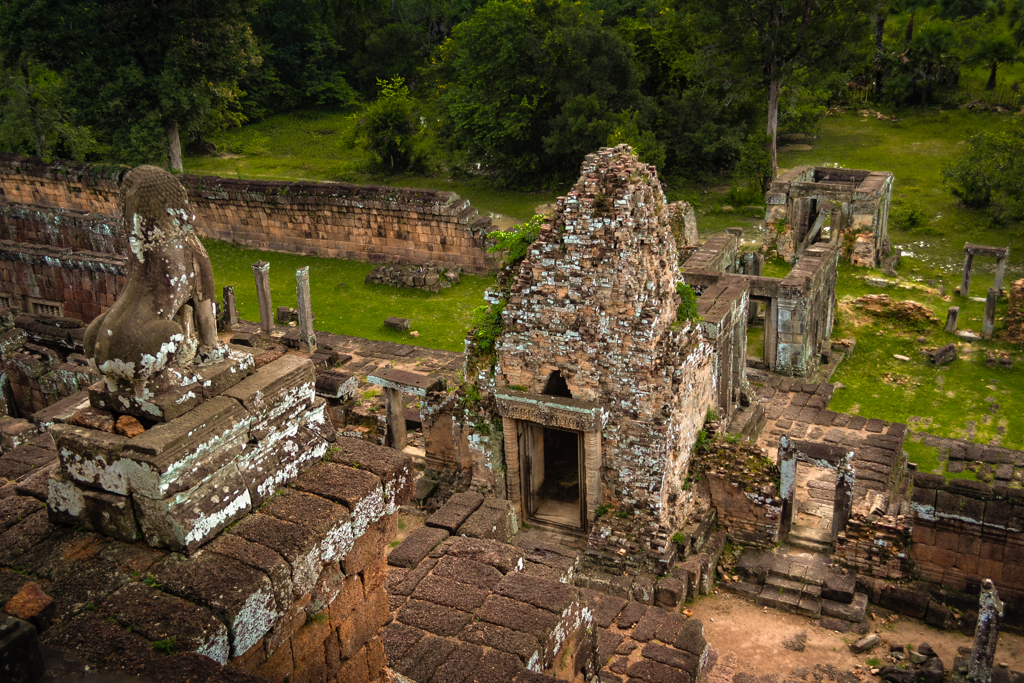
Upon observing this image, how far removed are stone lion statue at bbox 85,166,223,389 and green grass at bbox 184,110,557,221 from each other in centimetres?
2356

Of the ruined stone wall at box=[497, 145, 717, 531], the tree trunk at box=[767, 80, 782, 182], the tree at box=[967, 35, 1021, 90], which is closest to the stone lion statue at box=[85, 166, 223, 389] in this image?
the ruined stone wall at box=[497, 145, 717, 531]

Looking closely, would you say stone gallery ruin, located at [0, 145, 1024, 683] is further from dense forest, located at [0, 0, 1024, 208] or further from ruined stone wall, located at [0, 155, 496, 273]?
dense forest, located at [0, 0, 1024, 208]

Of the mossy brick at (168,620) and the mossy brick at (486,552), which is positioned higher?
the mossy brick at (168,620)

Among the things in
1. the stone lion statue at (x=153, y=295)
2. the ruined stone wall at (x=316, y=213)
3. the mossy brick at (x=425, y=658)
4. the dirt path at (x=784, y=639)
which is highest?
the stone lion statue at (x=153, y=295)

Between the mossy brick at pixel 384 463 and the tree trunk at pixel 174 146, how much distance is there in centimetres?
2792

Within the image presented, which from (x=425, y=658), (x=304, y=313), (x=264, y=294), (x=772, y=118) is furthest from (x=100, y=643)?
(x=772, y=118)

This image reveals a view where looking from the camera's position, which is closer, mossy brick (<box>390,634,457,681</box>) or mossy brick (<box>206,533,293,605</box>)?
mossy brick (<box>206,533,293,605</box>)

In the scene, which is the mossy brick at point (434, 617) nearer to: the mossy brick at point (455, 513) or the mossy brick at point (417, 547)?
the mossy brick at point (417, 547)

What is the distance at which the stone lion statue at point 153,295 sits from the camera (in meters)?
4.60

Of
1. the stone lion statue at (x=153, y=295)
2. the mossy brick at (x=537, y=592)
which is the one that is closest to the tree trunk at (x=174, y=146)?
the mossy brick at (x=537, y=592)

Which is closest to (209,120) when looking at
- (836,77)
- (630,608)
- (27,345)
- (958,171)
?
(27,345)

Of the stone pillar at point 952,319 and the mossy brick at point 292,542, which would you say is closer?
the mossy brick at point 292,542

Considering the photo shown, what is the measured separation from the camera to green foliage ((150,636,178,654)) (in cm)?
405

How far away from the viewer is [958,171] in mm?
27641
